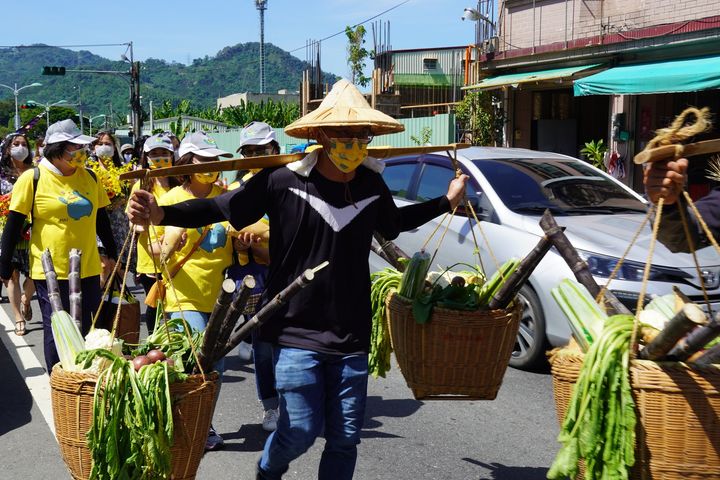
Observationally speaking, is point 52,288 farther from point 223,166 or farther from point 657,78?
point 657,78

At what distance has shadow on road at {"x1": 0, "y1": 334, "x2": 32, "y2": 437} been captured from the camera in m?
5.61

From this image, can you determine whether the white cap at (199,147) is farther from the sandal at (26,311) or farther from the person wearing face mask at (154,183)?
the sandal at (26,311)

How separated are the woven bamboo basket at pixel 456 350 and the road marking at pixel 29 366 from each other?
228 cm

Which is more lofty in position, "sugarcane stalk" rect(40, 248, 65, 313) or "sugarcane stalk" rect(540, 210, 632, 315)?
"sugarcane stalk" rect(540, 210, 632, 315)

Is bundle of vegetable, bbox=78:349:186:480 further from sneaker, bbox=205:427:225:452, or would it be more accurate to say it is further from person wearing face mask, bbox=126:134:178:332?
person wearing face mask, bbox=126:134:178:332

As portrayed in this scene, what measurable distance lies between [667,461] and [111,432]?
6.14 ft

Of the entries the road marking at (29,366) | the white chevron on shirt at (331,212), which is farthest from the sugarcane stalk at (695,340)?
the road marking at (29,366)

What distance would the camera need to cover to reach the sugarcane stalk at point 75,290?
417 cm

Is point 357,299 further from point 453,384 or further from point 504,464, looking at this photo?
point 504,464

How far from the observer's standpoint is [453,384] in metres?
4.12

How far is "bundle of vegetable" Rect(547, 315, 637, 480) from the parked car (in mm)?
2920

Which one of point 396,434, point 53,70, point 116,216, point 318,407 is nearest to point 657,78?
point 116,216

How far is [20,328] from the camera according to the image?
27.5 ft

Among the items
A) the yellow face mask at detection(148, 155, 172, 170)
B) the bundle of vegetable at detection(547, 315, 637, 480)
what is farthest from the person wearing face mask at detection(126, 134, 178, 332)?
the bundle of vegetable at detection(547, 315, 637, 480)
